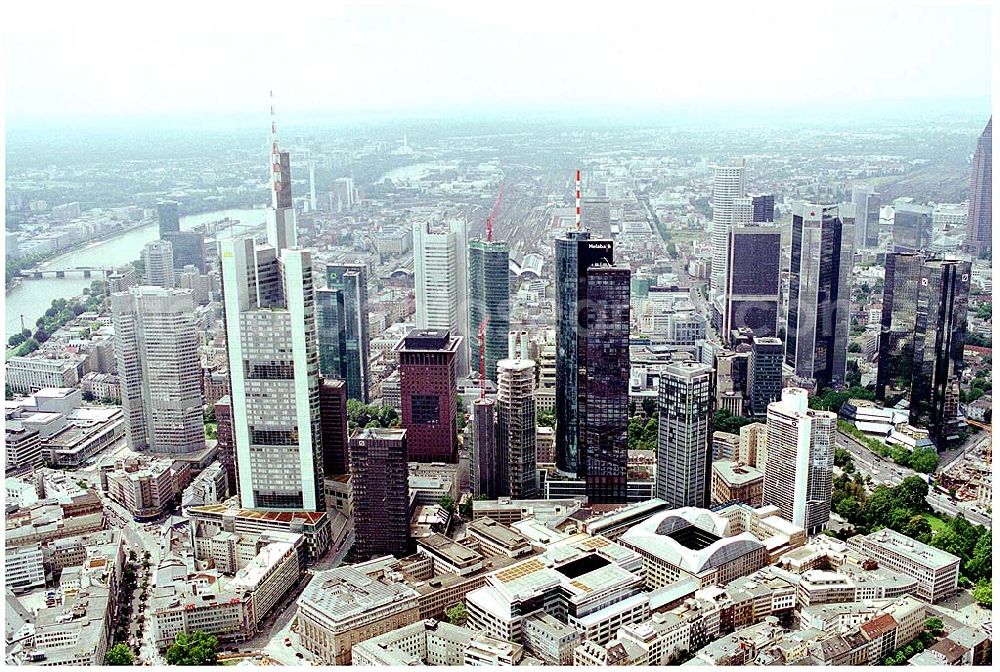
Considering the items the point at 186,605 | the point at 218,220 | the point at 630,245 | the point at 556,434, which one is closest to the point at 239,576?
the point at 186,605

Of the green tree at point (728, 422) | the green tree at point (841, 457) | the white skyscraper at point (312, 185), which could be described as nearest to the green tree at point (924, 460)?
the green tree at point (841, 457)

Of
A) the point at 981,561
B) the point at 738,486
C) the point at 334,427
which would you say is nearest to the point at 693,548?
the point at 738,486

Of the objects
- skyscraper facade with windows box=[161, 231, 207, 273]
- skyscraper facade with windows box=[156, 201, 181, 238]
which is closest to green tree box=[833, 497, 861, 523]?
skyscraper facade with windows box=[161, 231, 207, 273]

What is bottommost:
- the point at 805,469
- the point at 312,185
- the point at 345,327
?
the point at 805,469

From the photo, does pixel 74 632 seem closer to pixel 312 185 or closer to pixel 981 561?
pixel 312 185

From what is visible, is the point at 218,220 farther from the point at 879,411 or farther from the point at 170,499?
the point at 879,411

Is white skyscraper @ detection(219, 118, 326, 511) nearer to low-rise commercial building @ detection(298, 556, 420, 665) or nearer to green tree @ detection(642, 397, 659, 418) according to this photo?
low-rise commercial building @ detection(298, 556, 420, 665)
